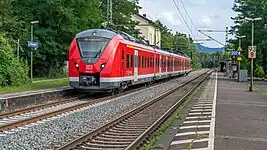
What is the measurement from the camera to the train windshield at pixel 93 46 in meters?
22.5

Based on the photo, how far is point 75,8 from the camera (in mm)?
44688

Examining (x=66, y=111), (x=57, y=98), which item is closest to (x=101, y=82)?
(x=57, y=98)

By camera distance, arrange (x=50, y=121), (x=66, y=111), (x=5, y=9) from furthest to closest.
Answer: (x=5, y=9) < (x=66, y=111) < (x=50, y=121)

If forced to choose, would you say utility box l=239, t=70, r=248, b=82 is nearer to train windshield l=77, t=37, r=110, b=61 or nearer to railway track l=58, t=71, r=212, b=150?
train windshield l=77, t=37, r=110, b=61

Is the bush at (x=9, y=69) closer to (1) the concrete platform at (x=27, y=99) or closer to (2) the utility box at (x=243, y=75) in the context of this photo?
(1) the concrete platform at (x=27, y=99)

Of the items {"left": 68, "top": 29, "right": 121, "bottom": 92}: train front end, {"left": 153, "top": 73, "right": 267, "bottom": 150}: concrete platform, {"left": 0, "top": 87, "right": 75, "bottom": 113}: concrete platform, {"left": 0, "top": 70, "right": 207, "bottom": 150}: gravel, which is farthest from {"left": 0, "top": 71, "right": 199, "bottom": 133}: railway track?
{"left": 153, "top": 73, "right": 267, "bottom": 150}: concrete platform

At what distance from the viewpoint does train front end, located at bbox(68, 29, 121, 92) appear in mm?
22297

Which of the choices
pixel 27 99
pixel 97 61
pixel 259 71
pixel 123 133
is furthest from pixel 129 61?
pixel 259 71

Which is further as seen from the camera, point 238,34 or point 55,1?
point 238,34

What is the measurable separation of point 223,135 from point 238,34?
157 ft

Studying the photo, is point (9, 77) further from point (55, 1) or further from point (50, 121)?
point (50, 121)

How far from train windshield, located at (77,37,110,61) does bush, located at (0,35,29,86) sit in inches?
376

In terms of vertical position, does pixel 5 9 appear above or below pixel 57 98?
above

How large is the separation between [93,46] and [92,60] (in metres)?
0.82
